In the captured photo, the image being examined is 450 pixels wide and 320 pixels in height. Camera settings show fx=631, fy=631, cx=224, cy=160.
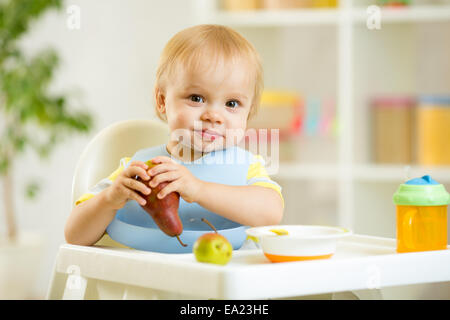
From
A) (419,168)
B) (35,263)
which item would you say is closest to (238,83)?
(419,168)

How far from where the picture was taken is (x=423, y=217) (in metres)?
0.98

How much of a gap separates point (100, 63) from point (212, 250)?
2.69 m

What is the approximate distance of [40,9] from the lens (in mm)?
2889

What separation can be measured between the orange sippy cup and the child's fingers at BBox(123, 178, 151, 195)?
394mm

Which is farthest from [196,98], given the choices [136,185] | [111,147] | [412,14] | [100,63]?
[100,63]

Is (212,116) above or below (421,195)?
above

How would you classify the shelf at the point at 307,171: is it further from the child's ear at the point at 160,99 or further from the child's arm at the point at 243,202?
the child's arm at the point at 243,202

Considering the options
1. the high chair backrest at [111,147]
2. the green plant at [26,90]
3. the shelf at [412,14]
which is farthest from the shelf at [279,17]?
the high chair backrest at [111,147]

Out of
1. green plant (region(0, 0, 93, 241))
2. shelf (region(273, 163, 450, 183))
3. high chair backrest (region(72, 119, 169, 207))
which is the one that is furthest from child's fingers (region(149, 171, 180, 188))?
green plant (region(0, 0, 93, 241))

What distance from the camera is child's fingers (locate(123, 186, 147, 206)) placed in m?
0.96

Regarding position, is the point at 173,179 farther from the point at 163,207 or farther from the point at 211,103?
the point at 211,103

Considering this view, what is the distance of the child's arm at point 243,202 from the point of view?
1001 millimetres

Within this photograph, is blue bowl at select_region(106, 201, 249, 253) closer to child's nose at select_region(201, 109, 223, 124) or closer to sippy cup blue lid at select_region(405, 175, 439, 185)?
child's nose at select_region(201, 109, 223, 124)

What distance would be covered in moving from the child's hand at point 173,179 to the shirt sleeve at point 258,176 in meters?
0.18
